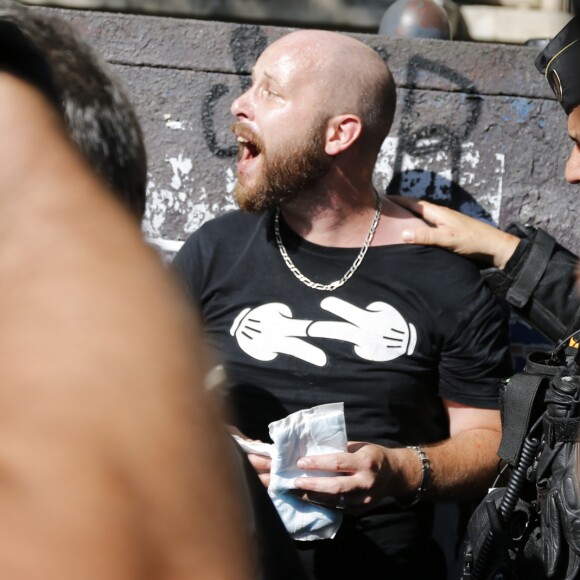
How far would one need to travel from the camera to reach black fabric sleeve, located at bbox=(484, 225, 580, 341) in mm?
2896

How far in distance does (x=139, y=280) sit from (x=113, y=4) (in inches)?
166

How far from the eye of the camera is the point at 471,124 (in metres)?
3.55

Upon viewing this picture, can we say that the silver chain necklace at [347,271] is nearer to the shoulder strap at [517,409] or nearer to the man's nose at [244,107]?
the man's nose at [244,107]

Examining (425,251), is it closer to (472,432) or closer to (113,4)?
(472,432)

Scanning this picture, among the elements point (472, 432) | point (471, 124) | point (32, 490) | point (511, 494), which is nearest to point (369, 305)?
point (472, 432)

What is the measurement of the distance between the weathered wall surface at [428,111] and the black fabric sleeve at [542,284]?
59cm

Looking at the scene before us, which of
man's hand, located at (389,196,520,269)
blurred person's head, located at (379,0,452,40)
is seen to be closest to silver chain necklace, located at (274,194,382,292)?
man's hand, located at (389,196,520,269)

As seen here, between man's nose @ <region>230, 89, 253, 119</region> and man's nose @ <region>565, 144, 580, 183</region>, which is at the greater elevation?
man's nose @ <region>230, 89, 253, 119</region>

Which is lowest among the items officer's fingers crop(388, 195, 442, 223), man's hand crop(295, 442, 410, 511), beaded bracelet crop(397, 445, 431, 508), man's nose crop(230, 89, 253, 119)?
beaded bracelet crop(397, 445, 431, 508)

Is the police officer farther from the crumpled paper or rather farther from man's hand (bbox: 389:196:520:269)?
the crumpled paper

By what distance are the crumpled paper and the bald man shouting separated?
0.37 feet

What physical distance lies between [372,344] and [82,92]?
1751mm

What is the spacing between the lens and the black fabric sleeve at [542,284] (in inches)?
114

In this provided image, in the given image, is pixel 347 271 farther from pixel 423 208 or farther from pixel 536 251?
pixel 536 251
